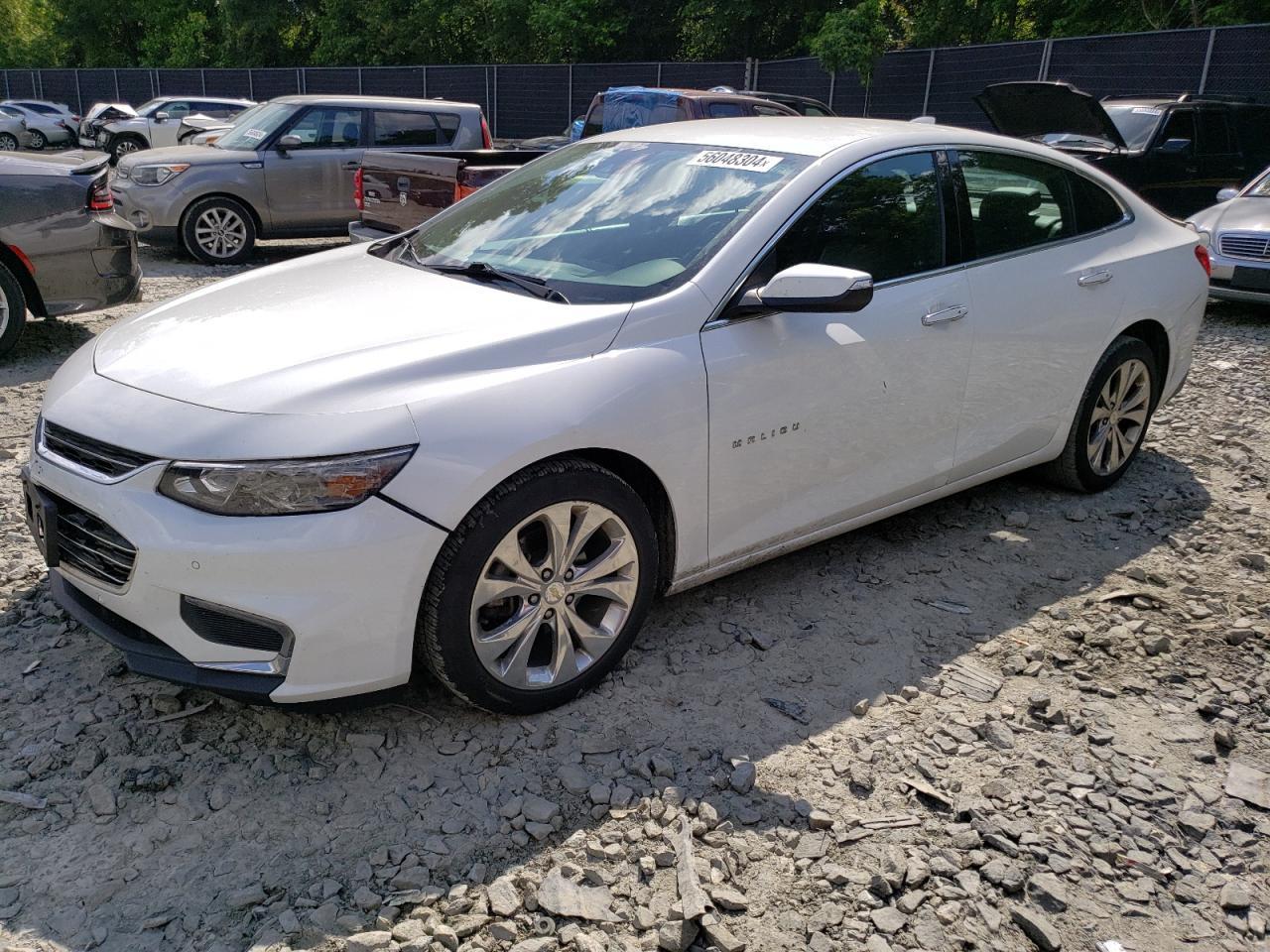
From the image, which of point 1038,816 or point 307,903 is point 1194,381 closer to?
point 1038,816

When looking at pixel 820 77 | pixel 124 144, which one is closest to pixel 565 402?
pixel 820 77

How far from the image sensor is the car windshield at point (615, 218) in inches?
137

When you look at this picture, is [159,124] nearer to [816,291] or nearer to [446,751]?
[816,291]

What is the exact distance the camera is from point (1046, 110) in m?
11.3

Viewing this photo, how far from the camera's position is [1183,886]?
268 centimetres

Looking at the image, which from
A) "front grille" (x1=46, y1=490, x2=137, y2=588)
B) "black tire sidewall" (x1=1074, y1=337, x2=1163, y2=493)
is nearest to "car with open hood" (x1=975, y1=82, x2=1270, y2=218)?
"black tire sidewall" (x1=1074, y1=337, x2=1163, y2=493)

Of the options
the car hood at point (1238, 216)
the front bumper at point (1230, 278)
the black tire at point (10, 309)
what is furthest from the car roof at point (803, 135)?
the car hood at point (1238, 216)

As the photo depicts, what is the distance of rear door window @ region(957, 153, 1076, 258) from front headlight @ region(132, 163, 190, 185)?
8.73m

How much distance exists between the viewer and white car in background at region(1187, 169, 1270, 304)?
877cm

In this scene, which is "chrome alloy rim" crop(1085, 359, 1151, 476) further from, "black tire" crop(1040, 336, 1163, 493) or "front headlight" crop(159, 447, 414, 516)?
"front headlight" crop(159, 447, 414, 516)

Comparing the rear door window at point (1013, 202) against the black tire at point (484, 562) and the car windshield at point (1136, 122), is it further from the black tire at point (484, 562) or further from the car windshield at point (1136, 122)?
the car windshield at point (1136, 122)

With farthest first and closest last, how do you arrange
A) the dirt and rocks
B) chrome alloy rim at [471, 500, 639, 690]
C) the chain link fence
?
the chain link fence
chrome alloy rim at [471, 500, 639, 690]
the dirt and rocks

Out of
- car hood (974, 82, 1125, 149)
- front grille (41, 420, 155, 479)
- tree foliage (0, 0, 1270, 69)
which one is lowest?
front grille (41, 420, 155, 479)

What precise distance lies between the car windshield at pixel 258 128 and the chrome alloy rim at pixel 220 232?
2.57ft
